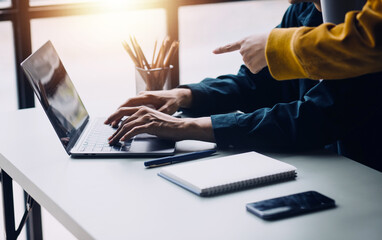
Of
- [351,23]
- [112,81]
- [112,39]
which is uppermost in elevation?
[351,23]

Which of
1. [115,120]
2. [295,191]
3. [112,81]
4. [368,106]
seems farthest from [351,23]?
[112,81]

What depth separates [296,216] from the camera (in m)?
0.86

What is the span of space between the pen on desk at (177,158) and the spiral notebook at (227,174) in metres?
0.06

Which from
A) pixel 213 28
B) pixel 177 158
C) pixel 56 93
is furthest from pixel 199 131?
pixel 213 28

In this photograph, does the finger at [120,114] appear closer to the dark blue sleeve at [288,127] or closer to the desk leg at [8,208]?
the dark blue sleeve at [288,127]

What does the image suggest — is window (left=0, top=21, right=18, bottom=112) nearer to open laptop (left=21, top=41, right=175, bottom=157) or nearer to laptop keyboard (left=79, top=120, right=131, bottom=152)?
open laptop (left=21, top=41, right=175, bottom=157)

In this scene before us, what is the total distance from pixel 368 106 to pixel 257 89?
45 centimetres

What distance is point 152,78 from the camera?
64.4 inches

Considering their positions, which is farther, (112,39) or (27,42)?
(112,39)

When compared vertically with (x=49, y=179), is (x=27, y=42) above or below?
above

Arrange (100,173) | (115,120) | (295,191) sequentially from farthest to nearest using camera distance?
(115,120), (100,173), (295,191)

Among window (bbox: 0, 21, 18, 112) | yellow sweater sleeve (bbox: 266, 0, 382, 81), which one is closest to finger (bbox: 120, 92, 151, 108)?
yellow sweater sleeve (bbox: 266, 0, 382, 81)

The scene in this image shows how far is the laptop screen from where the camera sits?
1174 millimetres

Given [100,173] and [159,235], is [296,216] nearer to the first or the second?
[159,235]
